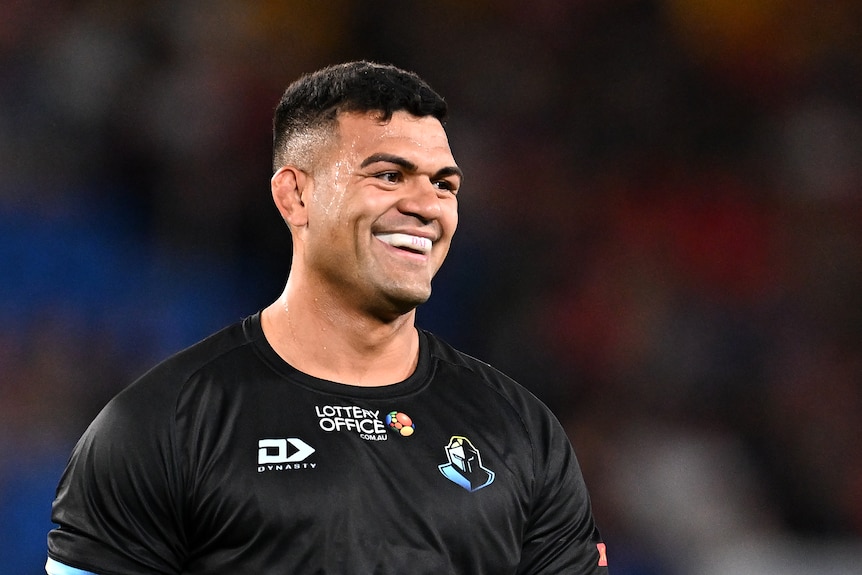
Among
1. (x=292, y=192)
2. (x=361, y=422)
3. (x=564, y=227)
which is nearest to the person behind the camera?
(x=361, y=422)

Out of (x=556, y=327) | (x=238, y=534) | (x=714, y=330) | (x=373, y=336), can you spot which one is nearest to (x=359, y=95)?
(x=373, y=336)

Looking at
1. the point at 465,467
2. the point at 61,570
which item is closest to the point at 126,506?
the point at 61,570

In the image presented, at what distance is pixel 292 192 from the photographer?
2.67 m

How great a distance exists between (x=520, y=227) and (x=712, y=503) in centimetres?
166

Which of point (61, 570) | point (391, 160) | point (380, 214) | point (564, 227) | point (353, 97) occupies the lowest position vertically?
point (61, 570)

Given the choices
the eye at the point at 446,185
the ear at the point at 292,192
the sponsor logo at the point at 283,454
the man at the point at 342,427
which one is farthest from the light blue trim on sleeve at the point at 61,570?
the eye at the point at 446,185

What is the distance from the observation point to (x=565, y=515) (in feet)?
8.63

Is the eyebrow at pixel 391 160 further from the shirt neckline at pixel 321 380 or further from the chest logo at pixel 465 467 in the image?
the chest logo at pixel 465 467

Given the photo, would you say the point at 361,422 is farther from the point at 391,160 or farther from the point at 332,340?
the point at 391,160

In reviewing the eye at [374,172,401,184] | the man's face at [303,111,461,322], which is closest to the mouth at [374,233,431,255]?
the man's face at [303,111,461,322]

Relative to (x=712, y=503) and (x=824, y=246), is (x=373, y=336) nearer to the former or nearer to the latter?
(x=712, y=503)

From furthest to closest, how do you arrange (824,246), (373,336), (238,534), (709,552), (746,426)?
(824,246) → (746,426) → (709,552) → (373,336) → (238,534)

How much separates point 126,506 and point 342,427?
0.49 metres

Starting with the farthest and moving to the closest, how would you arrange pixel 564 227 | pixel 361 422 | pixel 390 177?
pixel 564 227
pixel 390 177
pixel 361 422
